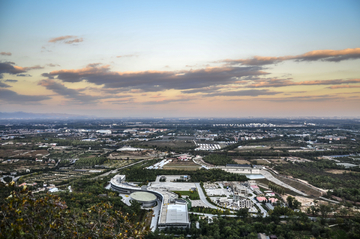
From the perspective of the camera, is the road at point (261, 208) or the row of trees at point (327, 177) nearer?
the road at point (261, 208)

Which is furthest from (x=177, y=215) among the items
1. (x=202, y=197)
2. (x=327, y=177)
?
(x=327, y=177)

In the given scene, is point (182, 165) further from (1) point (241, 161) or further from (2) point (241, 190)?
(2) point (241, 190)

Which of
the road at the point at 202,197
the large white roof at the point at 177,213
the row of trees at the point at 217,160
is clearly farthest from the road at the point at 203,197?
the row of trees at the point at 217,160

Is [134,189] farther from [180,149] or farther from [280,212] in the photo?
[180,149]

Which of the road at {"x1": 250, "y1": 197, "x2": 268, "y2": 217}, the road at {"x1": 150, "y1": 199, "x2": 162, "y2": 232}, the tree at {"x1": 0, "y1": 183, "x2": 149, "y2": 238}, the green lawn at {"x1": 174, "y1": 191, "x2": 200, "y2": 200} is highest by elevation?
the tree at {"x1": 0, "y1": 183, "x2": 149, "y2": 238}

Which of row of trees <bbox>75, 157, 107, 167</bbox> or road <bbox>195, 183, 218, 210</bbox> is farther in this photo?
row of trees <bbox>75, 157, 107, 167</bbox>

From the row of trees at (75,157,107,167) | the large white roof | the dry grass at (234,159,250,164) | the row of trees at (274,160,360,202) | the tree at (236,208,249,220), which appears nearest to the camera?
the large white roof

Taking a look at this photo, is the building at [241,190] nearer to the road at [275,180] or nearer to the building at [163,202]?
the road at [275,180]

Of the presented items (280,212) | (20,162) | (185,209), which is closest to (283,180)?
(280,212)

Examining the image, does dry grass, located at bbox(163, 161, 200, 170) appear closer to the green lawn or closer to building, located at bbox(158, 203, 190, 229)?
the green lawn

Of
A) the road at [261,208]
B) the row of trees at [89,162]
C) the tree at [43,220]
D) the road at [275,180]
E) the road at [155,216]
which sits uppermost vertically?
the tree at [43,220]

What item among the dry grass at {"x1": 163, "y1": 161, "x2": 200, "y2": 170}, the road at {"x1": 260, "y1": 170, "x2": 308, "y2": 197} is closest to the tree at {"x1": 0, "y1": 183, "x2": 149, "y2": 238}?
the road at {"x1": 260, "y1": 170, "x2": 308, "y2": 197}

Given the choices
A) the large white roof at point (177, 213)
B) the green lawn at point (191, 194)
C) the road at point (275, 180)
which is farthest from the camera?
the road at point (275, 180)
